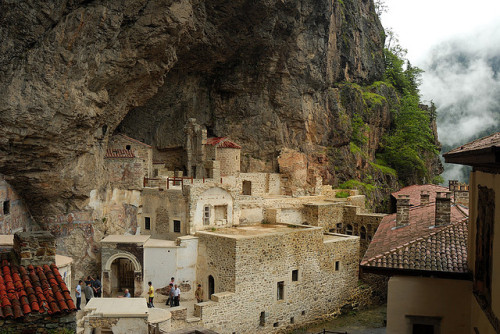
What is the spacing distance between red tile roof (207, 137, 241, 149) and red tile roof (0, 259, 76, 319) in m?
24.2

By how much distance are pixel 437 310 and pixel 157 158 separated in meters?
28.9

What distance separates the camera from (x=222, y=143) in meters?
34.4

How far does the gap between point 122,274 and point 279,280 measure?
8.57 meters

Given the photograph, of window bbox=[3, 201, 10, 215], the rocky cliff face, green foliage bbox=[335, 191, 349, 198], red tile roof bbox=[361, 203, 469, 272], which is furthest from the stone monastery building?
red tile roof bbox=[361, 203, 469, 272]

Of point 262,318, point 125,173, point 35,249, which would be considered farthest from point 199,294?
point 35,249

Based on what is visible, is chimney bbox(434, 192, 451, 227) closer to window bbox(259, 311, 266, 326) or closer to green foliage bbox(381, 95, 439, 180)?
window bbox(259, 311, 266, 326)

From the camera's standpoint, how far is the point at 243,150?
37406 mm

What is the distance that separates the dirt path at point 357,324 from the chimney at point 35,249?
1681 centimetres

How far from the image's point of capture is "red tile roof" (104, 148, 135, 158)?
27217 millimetres

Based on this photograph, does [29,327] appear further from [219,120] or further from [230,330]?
[219,120]

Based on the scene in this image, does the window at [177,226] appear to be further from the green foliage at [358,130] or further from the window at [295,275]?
the green foliage at [358,130]

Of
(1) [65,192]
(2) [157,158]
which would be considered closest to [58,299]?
(1) [65,192]

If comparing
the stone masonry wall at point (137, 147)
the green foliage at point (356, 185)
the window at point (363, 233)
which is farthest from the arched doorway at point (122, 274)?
the green foliage at point (356, 185)

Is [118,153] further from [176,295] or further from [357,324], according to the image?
[357,324]
